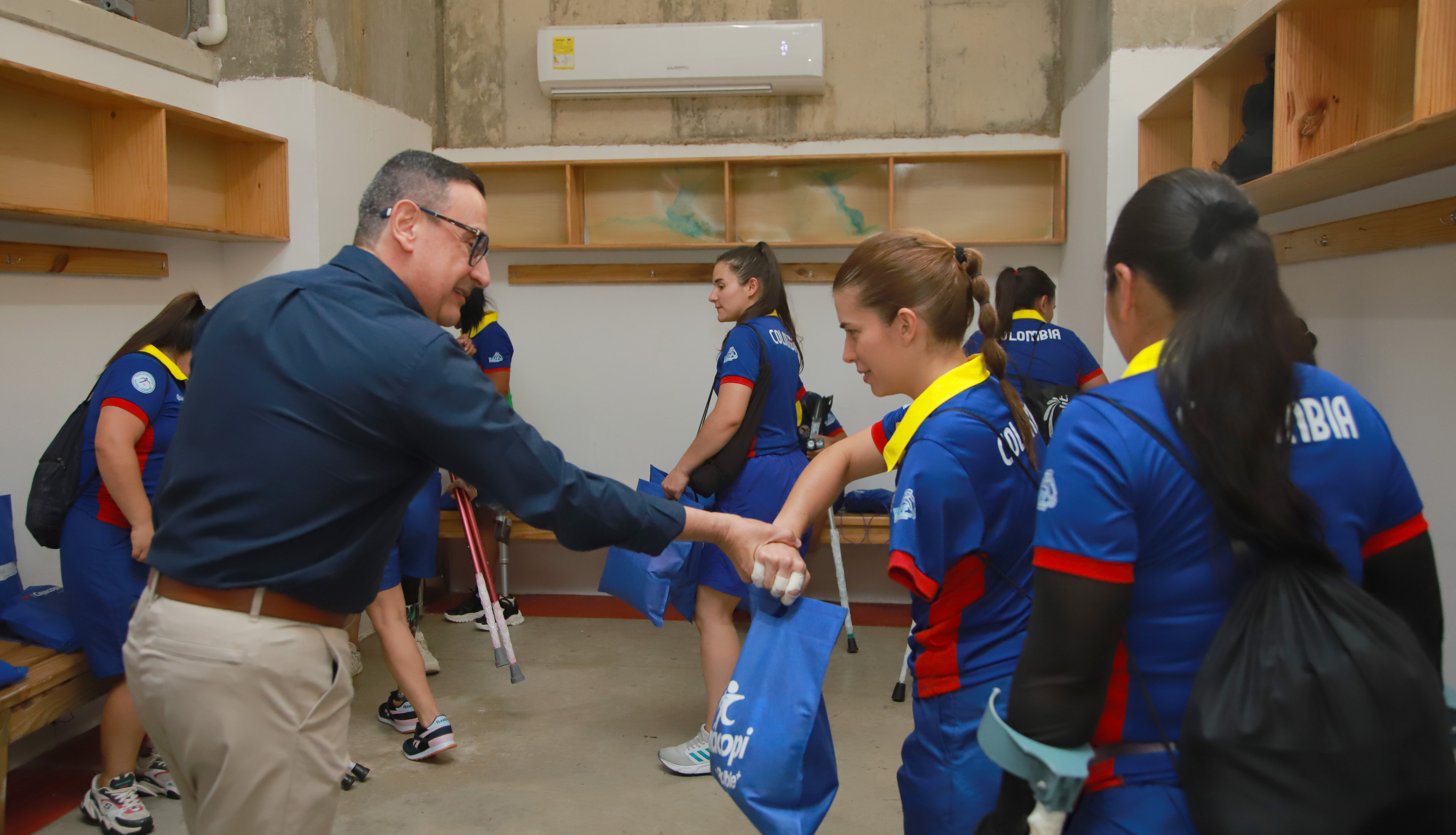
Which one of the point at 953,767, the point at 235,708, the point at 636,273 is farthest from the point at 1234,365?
the point at 636,273

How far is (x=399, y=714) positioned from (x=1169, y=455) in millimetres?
3290

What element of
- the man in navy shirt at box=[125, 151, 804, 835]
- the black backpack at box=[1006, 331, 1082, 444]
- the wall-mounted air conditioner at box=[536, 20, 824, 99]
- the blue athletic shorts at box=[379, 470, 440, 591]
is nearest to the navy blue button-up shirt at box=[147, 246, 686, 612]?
the man in navy shirt at box=[125, 151, 804, 835]

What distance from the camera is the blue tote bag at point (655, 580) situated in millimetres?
3080

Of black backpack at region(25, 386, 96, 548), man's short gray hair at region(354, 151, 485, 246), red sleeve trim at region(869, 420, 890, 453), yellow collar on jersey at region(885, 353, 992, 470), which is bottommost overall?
black backpack at region(25, 386, 96, 548)

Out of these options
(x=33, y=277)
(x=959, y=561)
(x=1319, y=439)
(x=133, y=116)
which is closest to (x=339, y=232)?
(x=133, y=116)

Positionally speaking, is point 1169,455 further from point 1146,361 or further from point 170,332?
point 170,332

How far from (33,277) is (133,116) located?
0.71m

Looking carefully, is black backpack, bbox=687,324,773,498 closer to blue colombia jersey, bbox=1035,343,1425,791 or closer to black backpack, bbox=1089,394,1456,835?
blue colombia jersey, bbox=1035,343,1425,791

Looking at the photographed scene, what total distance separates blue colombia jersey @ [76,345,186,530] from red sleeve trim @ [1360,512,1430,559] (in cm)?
299

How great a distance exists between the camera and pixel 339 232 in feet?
14.4

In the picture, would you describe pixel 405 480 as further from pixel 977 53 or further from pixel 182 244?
pixel 977 53

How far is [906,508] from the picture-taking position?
1.34 meters

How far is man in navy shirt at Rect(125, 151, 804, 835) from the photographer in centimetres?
138

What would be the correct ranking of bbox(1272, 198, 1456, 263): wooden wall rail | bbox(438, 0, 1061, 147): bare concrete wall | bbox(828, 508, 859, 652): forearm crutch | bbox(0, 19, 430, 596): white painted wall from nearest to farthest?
1. bbox(1272, 198, 1456, 263): wooden wall rail
2. bbox(0, 19, 430, 596): white painted wall
3. bbox(828, 508, 859, 652): forearm crutch
4. bbox(438, 0, 1061, 147): bare concrete wall
